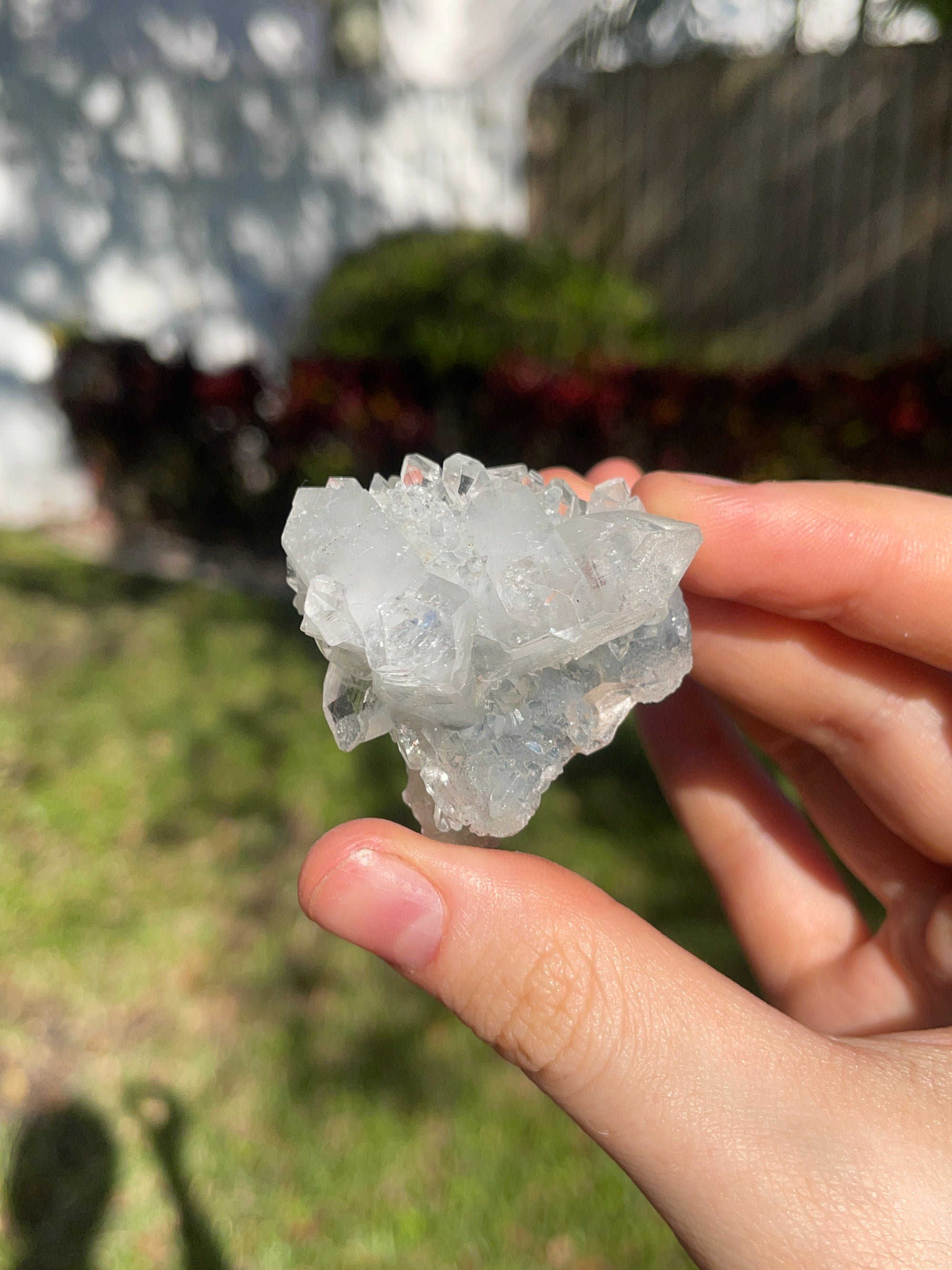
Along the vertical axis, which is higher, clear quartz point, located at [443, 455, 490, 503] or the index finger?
clear quartz point, located at [443, 455, 490, 503]

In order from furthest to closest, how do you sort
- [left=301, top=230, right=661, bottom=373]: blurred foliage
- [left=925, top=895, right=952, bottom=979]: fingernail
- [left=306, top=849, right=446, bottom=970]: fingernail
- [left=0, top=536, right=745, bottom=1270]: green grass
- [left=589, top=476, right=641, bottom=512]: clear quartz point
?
[left=301, top=230, right=661, bottom=373]: blurred foliage, [left=0, top=536, right=745, bottom=1270]: green grass, [left=925, top=895, right=952, bottom=979]: fingernail, [left=589, top=476, right=641, bottom=512]: clear quartz point, [left=306, top=849, right=446, bottom=970]: fingernail

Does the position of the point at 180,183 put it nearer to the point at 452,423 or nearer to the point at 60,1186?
the point at 452,423

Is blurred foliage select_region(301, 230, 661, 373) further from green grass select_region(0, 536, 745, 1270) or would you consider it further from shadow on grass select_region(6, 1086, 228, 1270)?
shadow on grass select_region(6, 1086, 228, 1270)

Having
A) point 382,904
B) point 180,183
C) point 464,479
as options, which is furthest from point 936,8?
point 382,904

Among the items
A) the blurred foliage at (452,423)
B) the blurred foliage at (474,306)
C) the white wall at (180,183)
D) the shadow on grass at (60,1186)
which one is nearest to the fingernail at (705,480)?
the shadow on grass at (60,1186)

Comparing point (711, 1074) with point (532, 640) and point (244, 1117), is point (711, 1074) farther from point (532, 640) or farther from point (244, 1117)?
point (244, 1117)

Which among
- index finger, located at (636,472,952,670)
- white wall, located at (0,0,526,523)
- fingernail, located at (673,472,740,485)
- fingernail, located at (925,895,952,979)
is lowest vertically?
fingernail, located at (925,895,952,979)

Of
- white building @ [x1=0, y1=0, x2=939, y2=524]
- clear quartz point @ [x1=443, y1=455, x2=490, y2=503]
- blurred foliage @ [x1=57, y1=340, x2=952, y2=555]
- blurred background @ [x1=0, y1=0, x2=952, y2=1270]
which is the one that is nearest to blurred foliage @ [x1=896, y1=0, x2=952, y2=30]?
blurred background @ [x1=0, y1=0, x2=952, y2=1270]
